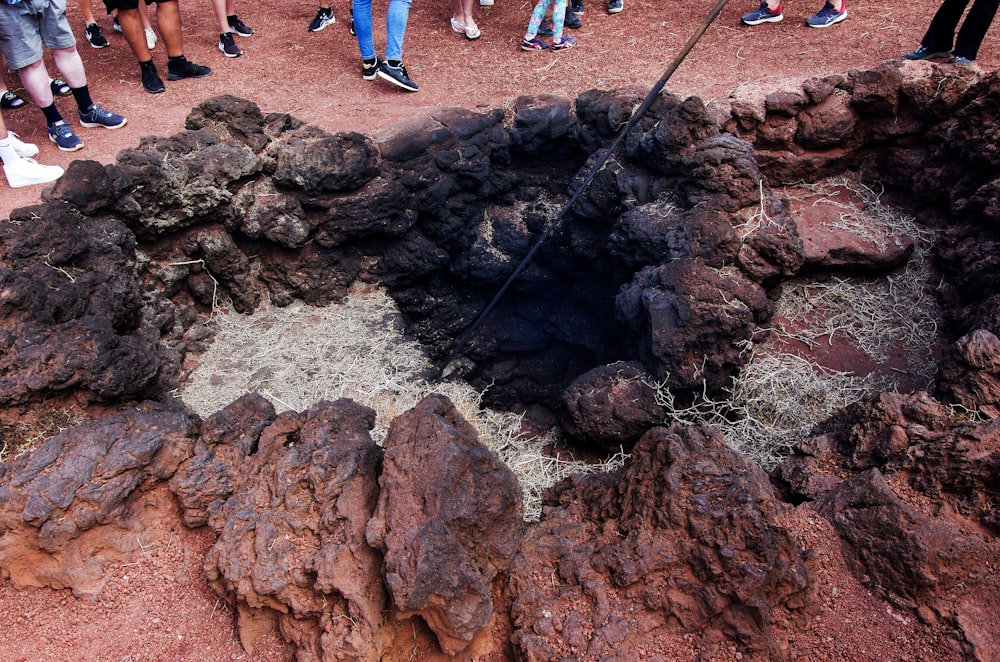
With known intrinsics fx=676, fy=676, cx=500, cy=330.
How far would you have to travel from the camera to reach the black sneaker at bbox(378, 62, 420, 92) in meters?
6.89

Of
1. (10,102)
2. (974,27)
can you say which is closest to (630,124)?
(974,27)

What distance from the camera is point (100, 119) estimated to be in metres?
6.15

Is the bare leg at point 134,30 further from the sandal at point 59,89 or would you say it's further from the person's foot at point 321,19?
the person's foot at point 321,19

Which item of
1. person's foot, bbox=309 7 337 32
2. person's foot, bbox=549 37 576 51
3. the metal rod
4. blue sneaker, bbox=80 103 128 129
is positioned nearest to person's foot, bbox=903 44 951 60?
the metal rod

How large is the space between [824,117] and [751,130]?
0.61m

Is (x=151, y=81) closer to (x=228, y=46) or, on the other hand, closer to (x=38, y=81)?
(x=228, y=46)

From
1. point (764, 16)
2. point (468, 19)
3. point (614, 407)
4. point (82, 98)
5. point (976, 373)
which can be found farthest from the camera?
point (468, 19)

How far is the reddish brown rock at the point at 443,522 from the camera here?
258cm

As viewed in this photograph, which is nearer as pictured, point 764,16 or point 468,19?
point 764,16

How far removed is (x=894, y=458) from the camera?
133 inches

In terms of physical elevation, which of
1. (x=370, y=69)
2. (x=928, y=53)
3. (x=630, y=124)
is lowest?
(x=370, y=69)

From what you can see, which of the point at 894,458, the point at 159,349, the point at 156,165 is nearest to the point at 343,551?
the point at 894,458

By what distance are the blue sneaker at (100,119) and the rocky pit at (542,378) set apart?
87 cm

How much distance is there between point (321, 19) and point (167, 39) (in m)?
2.02
